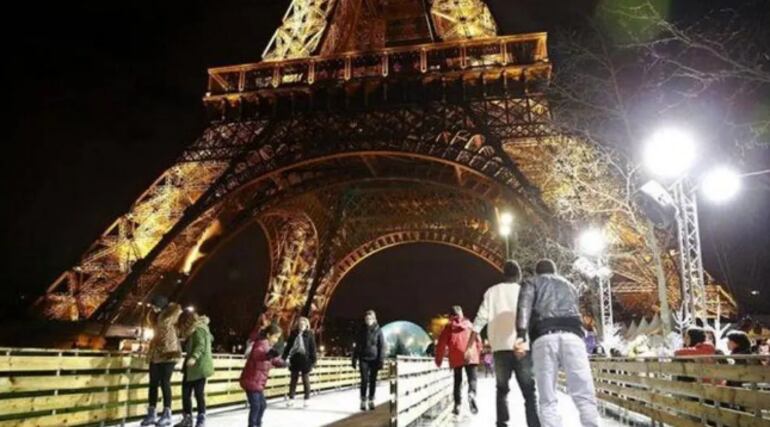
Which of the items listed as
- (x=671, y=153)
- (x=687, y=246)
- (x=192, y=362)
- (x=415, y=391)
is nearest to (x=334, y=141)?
(x=671, y=153)

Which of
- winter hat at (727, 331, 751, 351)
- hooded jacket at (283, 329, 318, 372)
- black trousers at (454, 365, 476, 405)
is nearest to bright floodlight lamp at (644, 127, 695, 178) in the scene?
winter hat at (727, 331, 751, 351)

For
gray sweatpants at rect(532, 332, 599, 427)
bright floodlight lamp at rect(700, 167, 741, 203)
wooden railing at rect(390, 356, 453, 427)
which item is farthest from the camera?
bright floodlight lamp at rect(700, 167, 741, 203)

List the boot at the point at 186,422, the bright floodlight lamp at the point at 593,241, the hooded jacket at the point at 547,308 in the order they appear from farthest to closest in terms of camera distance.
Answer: the bright floodlight lamp at the point at 593,241 < the boot at the point at 186,422 < the hooded jacket at the point at 547,308

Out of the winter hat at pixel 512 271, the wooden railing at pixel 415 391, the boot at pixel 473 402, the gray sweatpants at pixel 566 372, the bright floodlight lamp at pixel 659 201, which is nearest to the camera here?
the gray sweatpants at pixel 566 372

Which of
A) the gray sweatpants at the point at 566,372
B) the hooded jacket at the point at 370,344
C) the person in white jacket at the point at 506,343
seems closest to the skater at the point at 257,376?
the person in white jacket at the point at 506,343

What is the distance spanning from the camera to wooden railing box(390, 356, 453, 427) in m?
6.21

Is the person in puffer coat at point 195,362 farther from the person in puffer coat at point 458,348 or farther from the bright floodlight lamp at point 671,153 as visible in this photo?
the bright floodlight lamp at point 671,153

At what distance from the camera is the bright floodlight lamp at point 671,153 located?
10258mm

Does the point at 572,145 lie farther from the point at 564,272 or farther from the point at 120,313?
the point at 120,313

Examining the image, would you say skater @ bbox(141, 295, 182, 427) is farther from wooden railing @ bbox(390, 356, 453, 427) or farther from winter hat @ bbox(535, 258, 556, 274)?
winter hat @ bbox(535, 258, 556, 274)

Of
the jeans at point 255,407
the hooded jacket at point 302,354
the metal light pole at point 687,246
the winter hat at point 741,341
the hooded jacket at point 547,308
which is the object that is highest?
the metal light pole at point 687,246

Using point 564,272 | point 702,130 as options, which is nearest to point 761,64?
point 702,130

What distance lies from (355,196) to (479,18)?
1434 cm

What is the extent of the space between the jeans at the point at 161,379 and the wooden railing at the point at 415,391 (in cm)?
306
